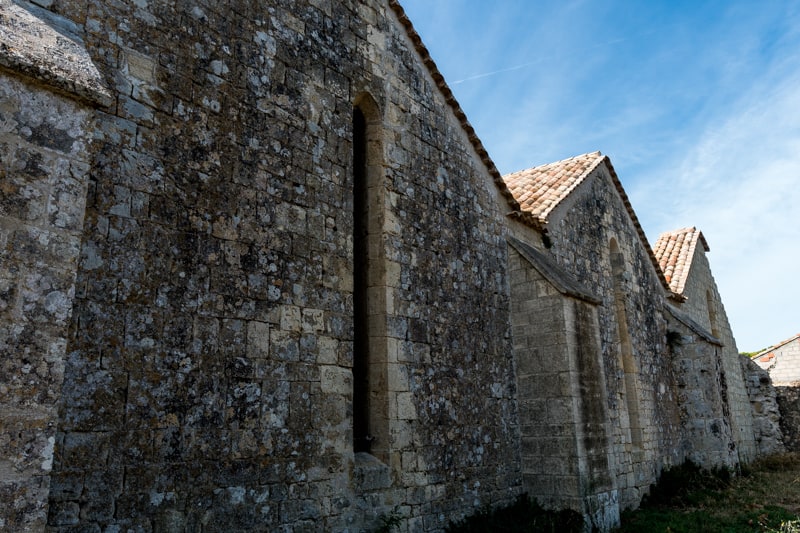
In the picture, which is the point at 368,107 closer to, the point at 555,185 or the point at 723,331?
the point at 555,185

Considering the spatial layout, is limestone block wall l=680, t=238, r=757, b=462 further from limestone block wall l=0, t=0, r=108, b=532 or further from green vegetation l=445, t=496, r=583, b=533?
limestone block wall l=0, t=0, r=108, b=532

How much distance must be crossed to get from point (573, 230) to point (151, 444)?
826 centimetres

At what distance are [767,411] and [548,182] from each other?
1194 centimetres

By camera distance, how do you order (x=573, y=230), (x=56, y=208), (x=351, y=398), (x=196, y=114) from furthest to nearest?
(x=573, y=230) → (x=351, y=398) → (x=196, y=114) → (x=56, y=208)

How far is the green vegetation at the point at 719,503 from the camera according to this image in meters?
8.19

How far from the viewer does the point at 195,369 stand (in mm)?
4395

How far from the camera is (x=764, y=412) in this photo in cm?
1794

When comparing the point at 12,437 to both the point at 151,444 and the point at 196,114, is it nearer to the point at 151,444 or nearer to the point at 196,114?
the point at 151,444

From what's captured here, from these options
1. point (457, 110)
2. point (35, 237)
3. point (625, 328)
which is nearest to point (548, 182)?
point (625, 328)

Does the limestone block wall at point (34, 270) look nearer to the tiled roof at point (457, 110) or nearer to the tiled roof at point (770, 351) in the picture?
the tiled roof at point (457, 110)

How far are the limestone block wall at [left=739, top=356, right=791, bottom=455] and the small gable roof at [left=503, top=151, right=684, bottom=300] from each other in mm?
6275

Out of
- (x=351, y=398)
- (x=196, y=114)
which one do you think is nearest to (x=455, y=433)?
(x=351, y=398)

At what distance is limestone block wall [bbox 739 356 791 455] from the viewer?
17672mm

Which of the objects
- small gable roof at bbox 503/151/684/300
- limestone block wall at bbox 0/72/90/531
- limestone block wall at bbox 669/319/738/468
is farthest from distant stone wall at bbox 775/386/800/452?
limestone block wall at bbox 0/72/90/531
